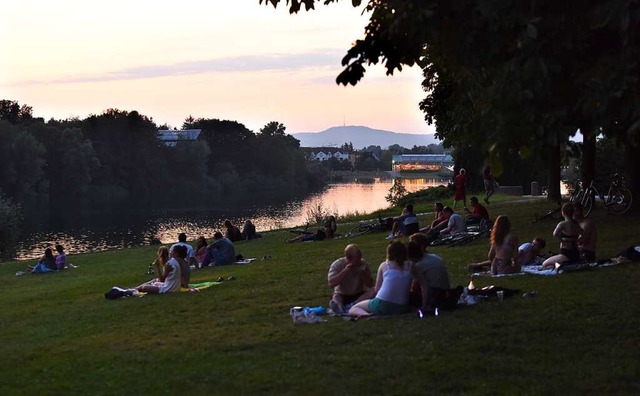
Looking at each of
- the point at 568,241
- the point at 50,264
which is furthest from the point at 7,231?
the point at 568,241

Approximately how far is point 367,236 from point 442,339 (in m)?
18.1

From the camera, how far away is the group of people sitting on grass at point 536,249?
49.7 ft

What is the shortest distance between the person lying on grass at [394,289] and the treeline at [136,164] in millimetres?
78192

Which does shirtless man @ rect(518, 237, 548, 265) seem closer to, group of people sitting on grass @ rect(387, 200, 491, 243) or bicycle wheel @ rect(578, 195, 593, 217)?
group of people sitting on grass @ rect(387, 200, 491, 243)

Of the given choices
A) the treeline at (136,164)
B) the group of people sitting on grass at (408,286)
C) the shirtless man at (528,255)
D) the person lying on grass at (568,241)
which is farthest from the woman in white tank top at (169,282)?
the treeline at (136,164)

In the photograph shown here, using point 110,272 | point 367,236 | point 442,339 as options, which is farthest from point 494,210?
point 442,339

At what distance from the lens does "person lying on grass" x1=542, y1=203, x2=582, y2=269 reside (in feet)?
50.6

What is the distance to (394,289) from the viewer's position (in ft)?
37.8

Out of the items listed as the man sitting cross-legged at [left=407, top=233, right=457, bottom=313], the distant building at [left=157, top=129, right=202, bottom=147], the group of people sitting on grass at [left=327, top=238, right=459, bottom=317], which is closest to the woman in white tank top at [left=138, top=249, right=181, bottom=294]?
the group of people sitting on grass at [left=327, top=238, right=459, bottom=317]

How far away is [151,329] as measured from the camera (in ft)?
39.4

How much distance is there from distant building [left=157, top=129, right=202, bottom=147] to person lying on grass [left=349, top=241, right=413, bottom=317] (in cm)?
11937

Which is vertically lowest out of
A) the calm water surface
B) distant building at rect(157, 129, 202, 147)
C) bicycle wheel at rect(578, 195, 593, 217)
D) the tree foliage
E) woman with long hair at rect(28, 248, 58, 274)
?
the calm water surface

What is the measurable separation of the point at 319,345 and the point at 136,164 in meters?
112

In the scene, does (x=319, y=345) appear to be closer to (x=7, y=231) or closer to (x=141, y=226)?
(x=7, y=231)
